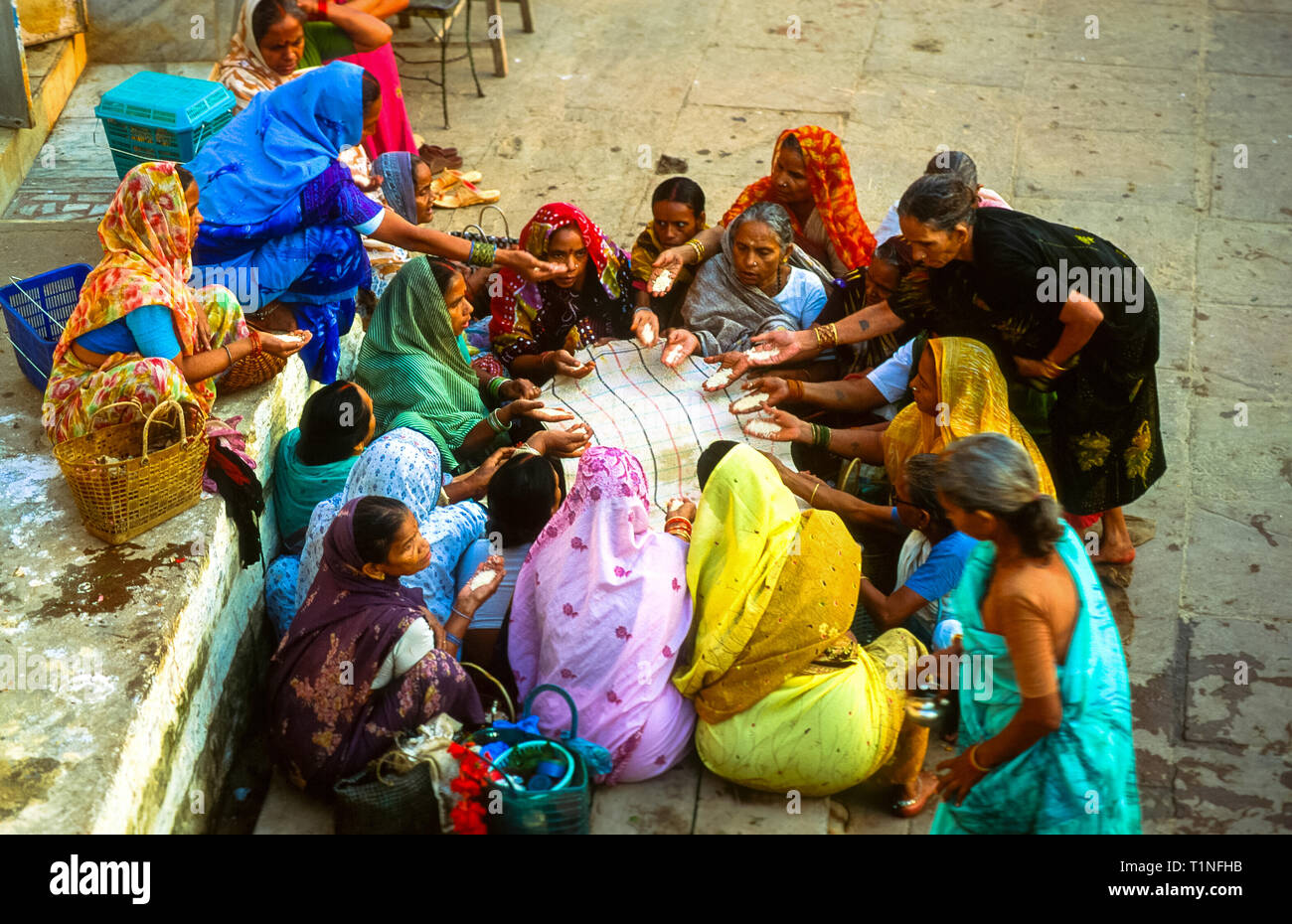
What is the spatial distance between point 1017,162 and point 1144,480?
3274 mm

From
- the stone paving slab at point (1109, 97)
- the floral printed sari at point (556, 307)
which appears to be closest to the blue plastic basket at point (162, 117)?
the floral printed sari at point (556, 307)

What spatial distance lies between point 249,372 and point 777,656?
2246 mm

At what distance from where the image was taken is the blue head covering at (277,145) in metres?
4.69

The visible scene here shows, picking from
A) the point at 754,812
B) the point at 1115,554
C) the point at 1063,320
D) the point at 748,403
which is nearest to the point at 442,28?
the point at 748,403

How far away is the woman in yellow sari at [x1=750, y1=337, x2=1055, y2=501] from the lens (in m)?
4.06

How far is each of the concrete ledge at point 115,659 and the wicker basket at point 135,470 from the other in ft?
0.25

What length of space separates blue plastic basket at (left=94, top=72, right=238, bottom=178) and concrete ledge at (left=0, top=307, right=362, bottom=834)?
1689mm

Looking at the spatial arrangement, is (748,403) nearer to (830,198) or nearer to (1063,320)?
(1063,320)

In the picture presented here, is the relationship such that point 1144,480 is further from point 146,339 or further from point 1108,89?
point 1108,89

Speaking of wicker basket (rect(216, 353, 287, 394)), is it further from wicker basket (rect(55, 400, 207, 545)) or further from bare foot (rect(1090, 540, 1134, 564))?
bare foot (rect(1090, 540, 1134, 564))

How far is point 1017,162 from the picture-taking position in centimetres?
723

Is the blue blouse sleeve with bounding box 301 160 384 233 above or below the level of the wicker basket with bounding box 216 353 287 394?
above

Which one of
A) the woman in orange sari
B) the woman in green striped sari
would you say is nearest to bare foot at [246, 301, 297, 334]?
the woman in green striped sari
